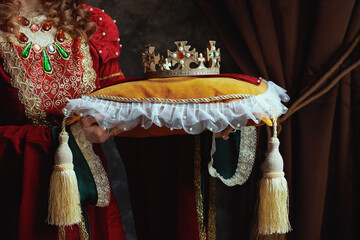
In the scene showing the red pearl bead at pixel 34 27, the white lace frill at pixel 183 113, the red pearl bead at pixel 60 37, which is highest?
the red pearl bead at pixel 34 27

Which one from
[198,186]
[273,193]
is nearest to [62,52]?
[198,186]

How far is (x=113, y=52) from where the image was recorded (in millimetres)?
1346

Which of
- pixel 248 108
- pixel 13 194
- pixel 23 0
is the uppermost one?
pixel 23 0

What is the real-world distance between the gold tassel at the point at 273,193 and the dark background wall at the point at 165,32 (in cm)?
A: 64

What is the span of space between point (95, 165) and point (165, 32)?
2.60 ft

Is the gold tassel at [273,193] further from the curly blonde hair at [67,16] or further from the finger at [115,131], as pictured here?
the curly blonde hair at [67,16]

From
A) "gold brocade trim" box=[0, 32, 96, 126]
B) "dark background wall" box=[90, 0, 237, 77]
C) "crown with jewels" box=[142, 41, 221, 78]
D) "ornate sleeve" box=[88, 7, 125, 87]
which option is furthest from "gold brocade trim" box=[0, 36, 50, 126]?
"dark background wall" box=[90, 0, 237, 77]

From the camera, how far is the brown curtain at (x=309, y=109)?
4.83 feet

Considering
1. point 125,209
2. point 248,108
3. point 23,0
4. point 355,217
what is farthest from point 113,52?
point 355,217

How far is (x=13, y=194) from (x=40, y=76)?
0.34m

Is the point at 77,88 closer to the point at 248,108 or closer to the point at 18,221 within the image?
the point at 18,221

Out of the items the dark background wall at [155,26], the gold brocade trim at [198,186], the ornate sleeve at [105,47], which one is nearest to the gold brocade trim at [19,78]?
the ornate sleeve at [105,47]

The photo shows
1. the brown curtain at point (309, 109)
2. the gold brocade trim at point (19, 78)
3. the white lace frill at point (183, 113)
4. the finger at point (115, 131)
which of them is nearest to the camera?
the white lace frill at point (183, 113)

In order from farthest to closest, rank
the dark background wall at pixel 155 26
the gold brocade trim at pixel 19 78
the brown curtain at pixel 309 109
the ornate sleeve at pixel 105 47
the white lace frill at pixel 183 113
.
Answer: the dark background wall at pixel 155 26 → the brown curtain at pixel 309 109 → the ornate sleeve at pixel 105 47 → the gold brocade trim at pixel 19 78 → the white lace frill at pixel 183 113
